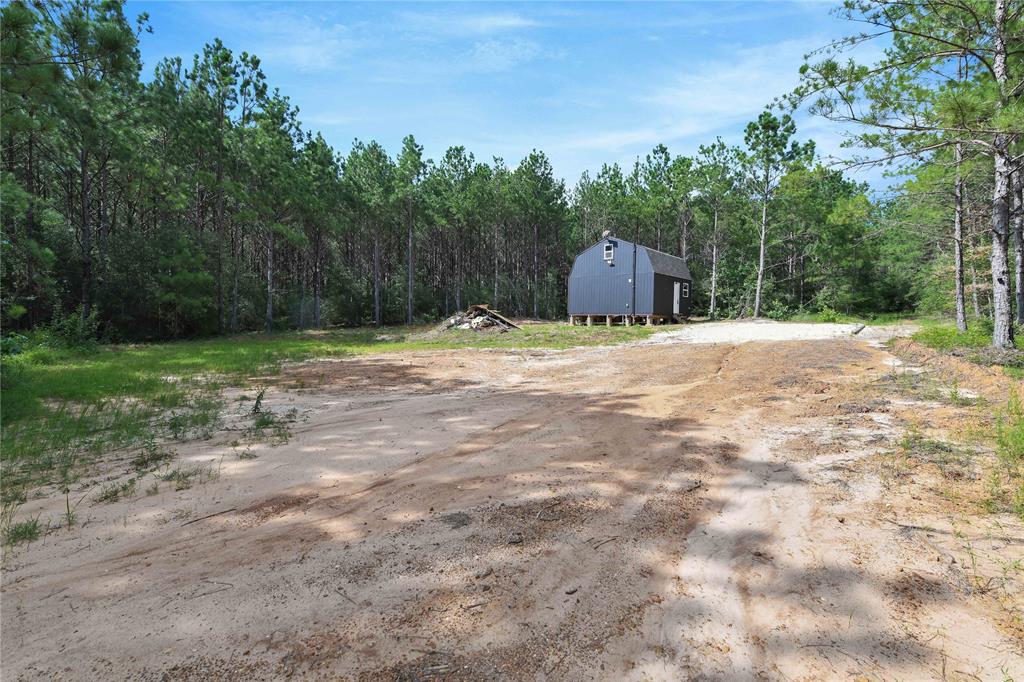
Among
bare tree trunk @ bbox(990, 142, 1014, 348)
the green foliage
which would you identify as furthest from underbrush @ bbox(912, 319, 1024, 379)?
the green foliage

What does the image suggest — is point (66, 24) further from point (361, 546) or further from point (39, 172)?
point (39, 172)

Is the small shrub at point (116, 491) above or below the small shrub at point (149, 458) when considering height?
below

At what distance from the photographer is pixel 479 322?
22797mm

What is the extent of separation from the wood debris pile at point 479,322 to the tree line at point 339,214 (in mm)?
10501

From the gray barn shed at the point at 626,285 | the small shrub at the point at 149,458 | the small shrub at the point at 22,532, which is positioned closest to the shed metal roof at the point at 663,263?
the gray barn shed at the point at 626,285

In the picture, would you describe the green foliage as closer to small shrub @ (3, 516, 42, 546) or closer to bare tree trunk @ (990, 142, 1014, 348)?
small shrub @ (3, 516, 42, 546)

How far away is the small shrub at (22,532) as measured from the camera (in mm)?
2658

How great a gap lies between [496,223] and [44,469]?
36907 millimetres

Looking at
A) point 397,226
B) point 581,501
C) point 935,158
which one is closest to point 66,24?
point 581,501

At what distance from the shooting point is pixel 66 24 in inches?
251

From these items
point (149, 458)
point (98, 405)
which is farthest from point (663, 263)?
point (149, 458)

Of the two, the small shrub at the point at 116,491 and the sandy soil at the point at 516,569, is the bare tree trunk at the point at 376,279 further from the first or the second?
the small shrub at the point at 116,491

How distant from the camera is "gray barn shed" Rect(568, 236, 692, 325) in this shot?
25312 millimetres

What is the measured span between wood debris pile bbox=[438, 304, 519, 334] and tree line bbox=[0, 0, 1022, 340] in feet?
34.5
